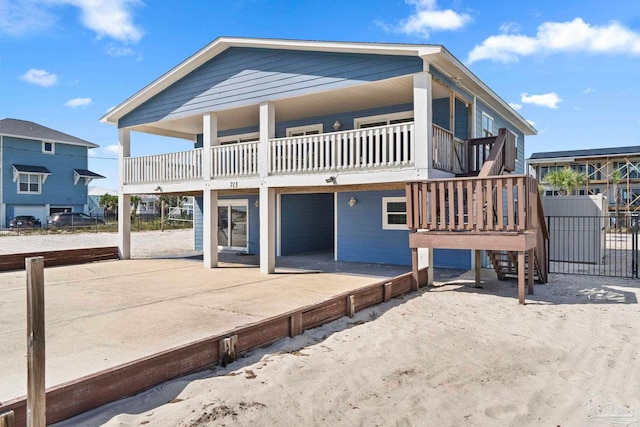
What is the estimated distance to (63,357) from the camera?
470cm

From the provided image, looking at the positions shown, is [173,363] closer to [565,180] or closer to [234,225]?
[234,225]

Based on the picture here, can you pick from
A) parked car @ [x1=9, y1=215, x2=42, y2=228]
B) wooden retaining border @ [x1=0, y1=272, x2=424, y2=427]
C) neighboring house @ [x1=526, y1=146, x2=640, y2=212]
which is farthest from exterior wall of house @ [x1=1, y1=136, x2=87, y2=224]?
neighboring house @ [x1=526, y1=146, x2=640, y2=212]

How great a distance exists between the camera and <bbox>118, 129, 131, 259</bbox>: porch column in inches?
589

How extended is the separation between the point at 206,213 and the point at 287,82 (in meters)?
4.78

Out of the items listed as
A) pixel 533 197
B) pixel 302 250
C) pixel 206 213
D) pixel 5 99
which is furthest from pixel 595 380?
pixel 5 99

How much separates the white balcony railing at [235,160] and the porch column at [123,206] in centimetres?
467

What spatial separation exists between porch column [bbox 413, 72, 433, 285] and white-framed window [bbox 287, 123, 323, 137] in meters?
5.38

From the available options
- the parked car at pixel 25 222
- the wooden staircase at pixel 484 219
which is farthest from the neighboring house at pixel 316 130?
the parked car at pixel 25 222

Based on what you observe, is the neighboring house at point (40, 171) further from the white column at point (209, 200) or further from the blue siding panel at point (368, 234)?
the blue siding panel at point (368, 234)

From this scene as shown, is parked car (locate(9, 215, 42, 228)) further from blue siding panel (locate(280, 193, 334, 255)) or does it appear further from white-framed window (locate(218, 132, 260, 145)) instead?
blue siding panel (locate(280, 193, 334, 255))

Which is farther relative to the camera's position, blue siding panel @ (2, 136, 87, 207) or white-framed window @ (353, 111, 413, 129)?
blue siding panel @ (2, 136, 87, 207)

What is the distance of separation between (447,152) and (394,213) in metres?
3.27

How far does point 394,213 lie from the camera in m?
12.8

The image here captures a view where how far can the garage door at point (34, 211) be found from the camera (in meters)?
31.8
